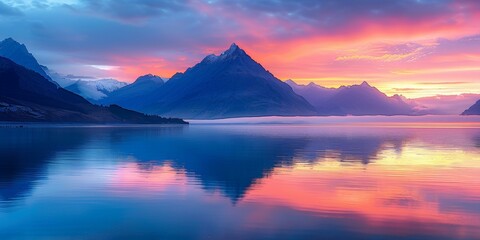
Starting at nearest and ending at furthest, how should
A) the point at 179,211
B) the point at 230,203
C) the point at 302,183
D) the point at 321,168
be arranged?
the point at 179,211 → the point at 230,203 → the point at 302,183 → the point at 321,168

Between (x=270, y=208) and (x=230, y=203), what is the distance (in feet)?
10.2

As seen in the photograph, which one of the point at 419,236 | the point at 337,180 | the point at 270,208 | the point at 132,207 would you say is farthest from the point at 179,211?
the point at 337,180

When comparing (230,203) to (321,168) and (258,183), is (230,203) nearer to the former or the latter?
(258,183)

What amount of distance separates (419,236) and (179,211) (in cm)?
1393

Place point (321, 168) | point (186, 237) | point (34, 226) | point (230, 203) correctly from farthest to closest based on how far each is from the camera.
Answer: point (321, 168) → point (230, 203) → point (34, 226) → point (186, 237)

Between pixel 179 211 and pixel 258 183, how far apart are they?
13469 mm

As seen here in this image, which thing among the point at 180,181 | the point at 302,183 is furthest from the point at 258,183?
the point at 180,181

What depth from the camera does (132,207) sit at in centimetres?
3002

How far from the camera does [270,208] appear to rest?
97.8 ft

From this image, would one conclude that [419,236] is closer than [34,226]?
Yes

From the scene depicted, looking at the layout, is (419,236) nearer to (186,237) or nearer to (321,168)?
(186,237)

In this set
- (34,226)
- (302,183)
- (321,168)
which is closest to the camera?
(34,226)

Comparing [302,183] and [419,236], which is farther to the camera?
[302,183]

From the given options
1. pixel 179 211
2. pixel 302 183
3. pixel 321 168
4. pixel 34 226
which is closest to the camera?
pixel 34 226
